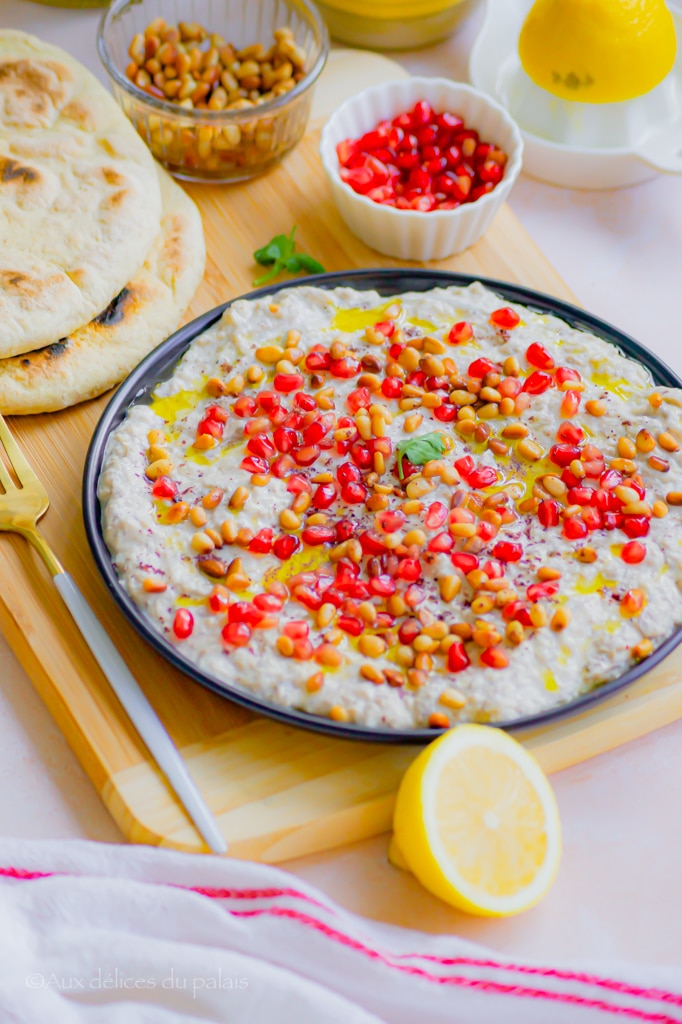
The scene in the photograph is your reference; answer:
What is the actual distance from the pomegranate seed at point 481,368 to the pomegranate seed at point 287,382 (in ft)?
2.00

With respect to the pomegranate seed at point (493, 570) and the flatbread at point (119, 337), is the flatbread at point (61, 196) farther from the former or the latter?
the pomegranate seed at point (493, 570)

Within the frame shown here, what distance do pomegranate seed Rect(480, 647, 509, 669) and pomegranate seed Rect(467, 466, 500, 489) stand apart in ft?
2.04

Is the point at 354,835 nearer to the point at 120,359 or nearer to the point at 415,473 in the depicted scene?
the point at 415,473

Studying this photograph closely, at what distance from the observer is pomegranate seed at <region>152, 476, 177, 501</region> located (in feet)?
10.8

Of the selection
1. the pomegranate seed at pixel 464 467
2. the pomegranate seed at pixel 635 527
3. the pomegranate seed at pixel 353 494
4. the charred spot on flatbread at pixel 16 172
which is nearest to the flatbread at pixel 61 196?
the charred spot on flatbread at pixel 16 172

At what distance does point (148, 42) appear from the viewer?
Result: 4.41 metres

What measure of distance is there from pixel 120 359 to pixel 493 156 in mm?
1788

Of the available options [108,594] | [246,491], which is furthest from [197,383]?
[108,594]

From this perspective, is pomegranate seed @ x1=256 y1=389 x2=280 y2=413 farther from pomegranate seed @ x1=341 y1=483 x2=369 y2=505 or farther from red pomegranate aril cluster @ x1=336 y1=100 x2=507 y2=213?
red pomegranate aril cluster @ x1=336 y1=100 x2=507 y2=213

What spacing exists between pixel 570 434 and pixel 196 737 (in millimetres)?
1583

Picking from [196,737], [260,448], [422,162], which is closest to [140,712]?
[196,737]

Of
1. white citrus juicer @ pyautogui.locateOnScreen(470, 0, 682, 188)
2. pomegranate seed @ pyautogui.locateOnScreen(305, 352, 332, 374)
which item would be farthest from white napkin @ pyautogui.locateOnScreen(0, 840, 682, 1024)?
white citrus juicer @ pyautogui.locateOnScreen(470, 0, 682, 188)

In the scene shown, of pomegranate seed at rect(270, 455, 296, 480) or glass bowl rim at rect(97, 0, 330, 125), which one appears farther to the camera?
glass bowl rim at rect(97, 0, 330, 125)

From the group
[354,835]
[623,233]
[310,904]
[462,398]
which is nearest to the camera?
[310,904]
